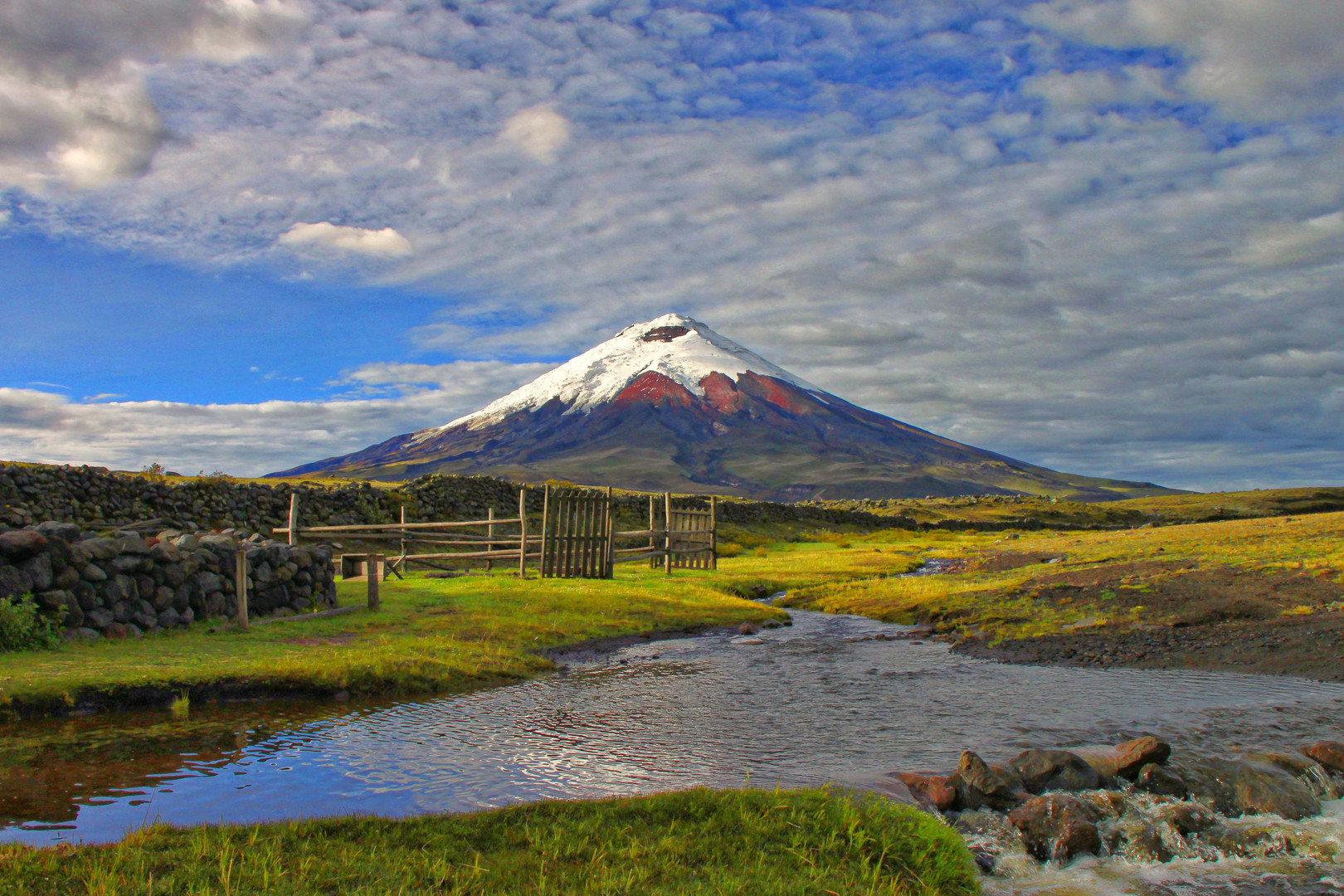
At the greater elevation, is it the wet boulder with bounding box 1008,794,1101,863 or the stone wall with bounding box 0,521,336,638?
the stone wall with bounding box 0,521,336,638

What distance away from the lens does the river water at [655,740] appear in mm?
6855

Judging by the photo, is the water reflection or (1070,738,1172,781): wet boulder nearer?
the water reflection

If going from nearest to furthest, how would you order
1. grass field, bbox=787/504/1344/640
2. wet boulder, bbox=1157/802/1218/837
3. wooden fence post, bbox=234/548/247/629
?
wet boulder, bbox=1157/802/1218/837
wooden fence post, bbox=234/548/247/629
grass field, bbox=787/504/1344/640

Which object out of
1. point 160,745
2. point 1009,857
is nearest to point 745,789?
point 1009,857

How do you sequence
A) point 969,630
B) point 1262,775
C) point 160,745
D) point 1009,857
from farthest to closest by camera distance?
point 969,630 → point 160,745 → point 1262,775 → point 1009,857

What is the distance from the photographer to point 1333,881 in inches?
246

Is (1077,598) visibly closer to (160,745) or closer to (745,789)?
(745,789)

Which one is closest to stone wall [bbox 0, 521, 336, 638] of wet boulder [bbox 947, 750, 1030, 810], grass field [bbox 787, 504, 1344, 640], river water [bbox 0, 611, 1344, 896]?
river water [bbox 0, 611, 1344, 896]

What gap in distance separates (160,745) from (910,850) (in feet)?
26.0

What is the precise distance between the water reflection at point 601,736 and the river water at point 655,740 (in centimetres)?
3

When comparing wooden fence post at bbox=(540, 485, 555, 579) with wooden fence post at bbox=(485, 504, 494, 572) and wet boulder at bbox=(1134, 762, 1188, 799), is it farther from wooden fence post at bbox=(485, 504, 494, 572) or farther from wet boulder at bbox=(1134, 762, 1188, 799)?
wet boulder at bbox=(1134, 762, 1188, 799)

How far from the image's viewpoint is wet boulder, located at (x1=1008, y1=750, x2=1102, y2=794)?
25.7 feet

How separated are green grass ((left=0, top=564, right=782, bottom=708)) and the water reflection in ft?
2.64

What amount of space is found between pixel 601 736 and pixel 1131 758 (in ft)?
18.9
